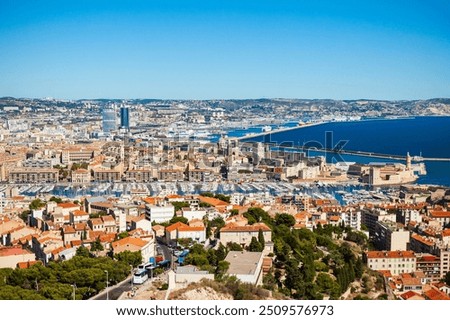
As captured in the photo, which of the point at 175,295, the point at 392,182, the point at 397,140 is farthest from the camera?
the point at 397,140

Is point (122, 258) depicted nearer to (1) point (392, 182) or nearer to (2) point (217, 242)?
(2) point (217, 242)

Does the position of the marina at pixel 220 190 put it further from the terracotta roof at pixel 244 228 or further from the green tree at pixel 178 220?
the terracotta roof at pixel 244 228

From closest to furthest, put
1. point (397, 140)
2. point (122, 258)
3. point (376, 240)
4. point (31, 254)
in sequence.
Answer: point (122, 258) → point (31, 254) → point (376, 240) → point (397, 140)

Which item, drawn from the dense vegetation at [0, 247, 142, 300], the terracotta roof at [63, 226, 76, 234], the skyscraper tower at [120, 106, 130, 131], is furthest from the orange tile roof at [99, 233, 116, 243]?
the skyscraper tower at [120, 106, 130, 131]

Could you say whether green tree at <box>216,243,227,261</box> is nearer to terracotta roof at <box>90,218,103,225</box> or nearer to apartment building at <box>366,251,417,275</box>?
apartment building at <box>366,251,417,275</box>
